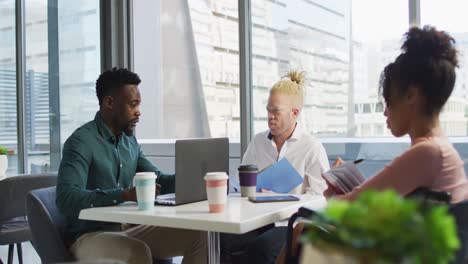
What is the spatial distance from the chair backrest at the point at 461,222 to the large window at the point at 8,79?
455 centimetres

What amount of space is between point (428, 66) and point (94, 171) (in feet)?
4.62

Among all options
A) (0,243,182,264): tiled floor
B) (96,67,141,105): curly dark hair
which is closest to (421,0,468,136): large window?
(96,67,141,105): curly dark hair

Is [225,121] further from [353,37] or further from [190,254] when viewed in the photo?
[190,254]

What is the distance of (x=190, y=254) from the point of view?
7.13ft

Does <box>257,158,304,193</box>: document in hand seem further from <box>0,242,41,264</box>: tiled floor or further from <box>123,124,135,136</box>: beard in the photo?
<box>0,242,41,264</box>: tiled floor

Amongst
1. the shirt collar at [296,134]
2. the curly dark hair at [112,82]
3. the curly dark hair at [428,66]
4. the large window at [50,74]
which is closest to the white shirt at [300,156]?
the shirt collar at [296,134]

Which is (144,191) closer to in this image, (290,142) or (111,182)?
(111,182)

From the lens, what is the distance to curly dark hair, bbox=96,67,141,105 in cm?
232

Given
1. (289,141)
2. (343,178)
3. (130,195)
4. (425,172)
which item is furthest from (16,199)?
(425,172)

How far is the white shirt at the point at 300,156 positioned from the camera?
8.09ft

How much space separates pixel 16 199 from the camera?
287 centimetres

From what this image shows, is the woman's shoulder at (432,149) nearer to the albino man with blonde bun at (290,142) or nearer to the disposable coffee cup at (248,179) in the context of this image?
the disposable coffee cup at (248,179)

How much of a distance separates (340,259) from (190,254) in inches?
65.9

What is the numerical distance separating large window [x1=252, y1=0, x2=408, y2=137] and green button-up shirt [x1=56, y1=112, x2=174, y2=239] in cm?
109
